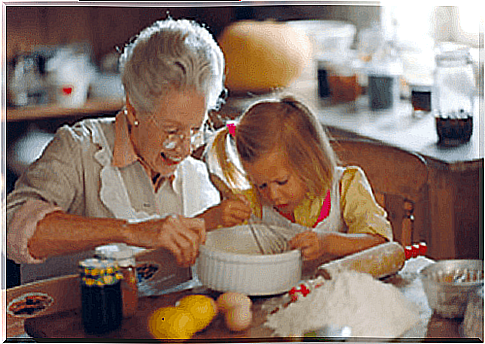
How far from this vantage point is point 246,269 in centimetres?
86

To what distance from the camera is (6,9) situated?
901 millimetres

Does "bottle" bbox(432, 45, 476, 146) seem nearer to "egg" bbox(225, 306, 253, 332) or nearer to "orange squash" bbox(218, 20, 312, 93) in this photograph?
"orange squash" bbox(218, 20, 312, 93)

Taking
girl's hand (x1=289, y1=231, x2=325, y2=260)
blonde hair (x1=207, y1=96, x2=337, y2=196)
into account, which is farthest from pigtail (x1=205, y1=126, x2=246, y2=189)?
girl's hand (x1=289, y1=231, x2=325, y2=260)

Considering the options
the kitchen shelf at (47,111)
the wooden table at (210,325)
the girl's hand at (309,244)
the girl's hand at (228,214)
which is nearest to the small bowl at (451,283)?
the wooden table at (210,325)

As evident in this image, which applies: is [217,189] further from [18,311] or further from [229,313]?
[18,311]

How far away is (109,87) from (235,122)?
0.56 feet

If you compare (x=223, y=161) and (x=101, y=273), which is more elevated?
(x=223, y=161)

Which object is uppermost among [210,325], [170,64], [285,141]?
[170,64]

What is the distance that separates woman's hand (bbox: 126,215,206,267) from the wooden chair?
0.70ft

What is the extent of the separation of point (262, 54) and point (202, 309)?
0.34 meters

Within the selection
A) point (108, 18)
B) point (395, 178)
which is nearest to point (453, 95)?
point (395, 178)

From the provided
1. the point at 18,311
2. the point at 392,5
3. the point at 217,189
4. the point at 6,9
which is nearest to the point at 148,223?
the point at 217,189

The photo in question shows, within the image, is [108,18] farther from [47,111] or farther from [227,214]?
[227,214]

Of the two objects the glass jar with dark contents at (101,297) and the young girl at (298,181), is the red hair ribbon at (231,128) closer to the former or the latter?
the young girl at (298,181)
